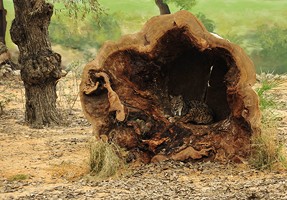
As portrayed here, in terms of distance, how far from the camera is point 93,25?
68.3 feet

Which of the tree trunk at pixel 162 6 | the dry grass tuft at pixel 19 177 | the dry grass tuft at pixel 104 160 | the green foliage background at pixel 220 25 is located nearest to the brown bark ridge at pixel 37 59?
the dry grass tuft at pixel 19 177

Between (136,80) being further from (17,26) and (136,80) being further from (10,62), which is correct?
(10,62)

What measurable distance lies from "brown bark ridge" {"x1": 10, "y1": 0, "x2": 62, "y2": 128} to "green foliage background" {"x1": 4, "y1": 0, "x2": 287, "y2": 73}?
29.5ft

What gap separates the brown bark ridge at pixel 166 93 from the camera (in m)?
7.57

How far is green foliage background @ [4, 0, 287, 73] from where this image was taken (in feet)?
65.9

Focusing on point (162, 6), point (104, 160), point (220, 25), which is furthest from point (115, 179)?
point (162, 6)

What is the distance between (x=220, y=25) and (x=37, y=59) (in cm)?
1011

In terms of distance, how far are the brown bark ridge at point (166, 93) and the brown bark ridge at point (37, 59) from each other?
3106 millimetres

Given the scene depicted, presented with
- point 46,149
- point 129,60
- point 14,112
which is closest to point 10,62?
point 14,112

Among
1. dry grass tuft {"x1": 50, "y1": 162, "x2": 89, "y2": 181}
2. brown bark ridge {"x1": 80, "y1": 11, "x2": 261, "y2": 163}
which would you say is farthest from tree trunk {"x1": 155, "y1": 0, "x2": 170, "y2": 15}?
dry grass tuft {"x1": 50, "y1": 162, "x2": 89, "y2": 181}

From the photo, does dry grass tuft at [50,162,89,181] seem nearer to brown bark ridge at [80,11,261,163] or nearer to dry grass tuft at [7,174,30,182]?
dry grass tuft at [7,174,30,182]

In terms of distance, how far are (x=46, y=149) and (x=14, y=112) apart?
13.1 ft

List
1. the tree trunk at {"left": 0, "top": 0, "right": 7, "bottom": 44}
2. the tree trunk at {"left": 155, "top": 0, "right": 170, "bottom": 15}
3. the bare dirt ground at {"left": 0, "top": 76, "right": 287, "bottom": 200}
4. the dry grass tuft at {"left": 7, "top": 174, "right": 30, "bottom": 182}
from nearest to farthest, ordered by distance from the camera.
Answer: the bare dirt ground at {"left": 0, "top": 76, "right": 287, "bottom": 200} → the dry grass tuft at {"left": 7, "top": 174, "right": 30, "bottom": 182} → the tree trunk at {"left": 0, "top": 0, "right": 7, "bottom": 44} → the tree trunk at {"left": 155, "top": 0, "right": 170, "bottom": 15}

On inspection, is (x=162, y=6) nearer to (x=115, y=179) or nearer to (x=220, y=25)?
(x=220, y=25)
